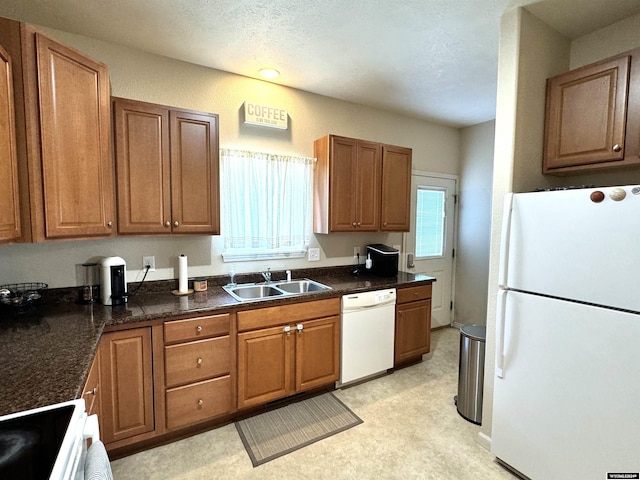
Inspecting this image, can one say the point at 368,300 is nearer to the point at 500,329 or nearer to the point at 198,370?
the point at 500,329

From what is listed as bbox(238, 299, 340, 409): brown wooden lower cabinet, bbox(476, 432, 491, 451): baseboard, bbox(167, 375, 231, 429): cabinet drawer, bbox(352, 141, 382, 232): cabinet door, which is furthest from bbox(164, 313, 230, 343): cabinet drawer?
bbox(476, 432, 491, 451): baseboard

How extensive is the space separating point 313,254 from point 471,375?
1.74 m

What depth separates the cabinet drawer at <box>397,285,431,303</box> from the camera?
302cm

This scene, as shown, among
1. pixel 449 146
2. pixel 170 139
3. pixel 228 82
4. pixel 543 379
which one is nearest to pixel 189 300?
pixel 170 139

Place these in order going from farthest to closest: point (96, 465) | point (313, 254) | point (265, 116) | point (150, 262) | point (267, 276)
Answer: point (313, 254) < point (267, 276) < point (265, 116) < point (150, 262) < point (96, 465)

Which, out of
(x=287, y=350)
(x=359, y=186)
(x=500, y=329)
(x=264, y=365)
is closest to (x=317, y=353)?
(x=287, y=350)

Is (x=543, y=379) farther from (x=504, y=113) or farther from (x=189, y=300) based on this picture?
(x=189, y=300)

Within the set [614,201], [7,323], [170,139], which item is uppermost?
[170,139]

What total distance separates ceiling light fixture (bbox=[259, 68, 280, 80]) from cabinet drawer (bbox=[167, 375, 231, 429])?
2.47 meters

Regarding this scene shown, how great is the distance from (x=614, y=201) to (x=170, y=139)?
2.65 metres

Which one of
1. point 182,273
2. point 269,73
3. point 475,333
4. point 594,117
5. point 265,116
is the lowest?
point 475,333

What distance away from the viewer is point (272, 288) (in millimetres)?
2854

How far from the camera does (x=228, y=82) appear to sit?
2.71m

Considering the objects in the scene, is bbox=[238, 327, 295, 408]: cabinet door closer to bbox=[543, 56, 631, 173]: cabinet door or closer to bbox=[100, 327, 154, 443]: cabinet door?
bbox=[100, 327, 154, 443]: cabinet door
